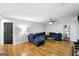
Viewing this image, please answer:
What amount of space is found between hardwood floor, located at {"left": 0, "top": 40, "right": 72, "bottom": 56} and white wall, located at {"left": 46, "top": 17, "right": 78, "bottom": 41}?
A: 0.18 m

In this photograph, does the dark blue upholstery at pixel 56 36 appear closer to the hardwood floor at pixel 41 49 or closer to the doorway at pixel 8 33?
the hardwood floor at pixel 41 49

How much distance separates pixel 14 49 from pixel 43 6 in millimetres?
1002

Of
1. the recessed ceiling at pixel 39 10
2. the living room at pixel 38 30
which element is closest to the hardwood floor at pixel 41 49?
the living room at pixel 38 30

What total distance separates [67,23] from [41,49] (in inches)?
28.7

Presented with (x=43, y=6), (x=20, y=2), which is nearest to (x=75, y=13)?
(x=43, y=6)

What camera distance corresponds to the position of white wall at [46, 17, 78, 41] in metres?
2.07

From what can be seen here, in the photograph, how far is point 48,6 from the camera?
6.48 ft

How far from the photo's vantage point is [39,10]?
206 centimetres

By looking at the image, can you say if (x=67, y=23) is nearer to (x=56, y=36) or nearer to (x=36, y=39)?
(x=56, y=36)

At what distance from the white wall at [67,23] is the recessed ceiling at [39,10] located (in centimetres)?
10

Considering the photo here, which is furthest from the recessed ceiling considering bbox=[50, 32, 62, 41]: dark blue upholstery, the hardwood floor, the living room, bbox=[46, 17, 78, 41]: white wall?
the hardwood floor

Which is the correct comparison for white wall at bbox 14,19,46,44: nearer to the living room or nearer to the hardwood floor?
the living room

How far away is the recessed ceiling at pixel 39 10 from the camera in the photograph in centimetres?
Answer: 194

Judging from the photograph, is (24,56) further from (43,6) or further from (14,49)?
(43,6)
